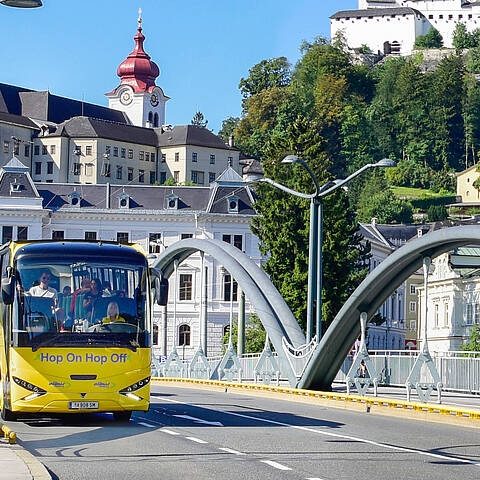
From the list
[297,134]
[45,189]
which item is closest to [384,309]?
[45,189]

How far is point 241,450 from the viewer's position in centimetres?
1689

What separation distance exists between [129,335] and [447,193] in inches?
5921

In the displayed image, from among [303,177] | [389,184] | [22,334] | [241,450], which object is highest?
[389,184]

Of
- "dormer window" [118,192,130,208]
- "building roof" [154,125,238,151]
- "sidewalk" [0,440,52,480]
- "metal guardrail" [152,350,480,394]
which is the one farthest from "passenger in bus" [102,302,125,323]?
"building roof" [154,125,238,151]

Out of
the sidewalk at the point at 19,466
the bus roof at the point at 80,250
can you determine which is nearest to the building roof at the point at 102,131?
the bus roof at the point at 80,250

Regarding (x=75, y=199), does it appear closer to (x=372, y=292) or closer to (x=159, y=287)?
(x=372, y=292)

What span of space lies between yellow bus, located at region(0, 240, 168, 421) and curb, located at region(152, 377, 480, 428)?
5825mm

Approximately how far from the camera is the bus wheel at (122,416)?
72.8ft

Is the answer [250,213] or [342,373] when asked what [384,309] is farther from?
[342,373]

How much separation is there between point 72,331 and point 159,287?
1784 mm

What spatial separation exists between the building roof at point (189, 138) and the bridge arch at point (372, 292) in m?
117

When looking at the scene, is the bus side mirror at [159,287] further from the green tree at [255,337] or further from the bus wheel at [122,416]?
the green tree at [255,337]

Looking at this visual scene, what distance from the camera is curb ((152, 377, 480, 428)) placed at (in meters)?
23.3

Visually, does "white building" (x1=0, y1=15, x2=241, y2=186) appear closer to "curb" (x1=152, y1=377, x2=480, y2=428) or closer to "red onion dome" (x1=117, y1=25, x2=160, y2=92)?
"red onion dome" (x1=117, y1=25, x2=160, y2=92)
